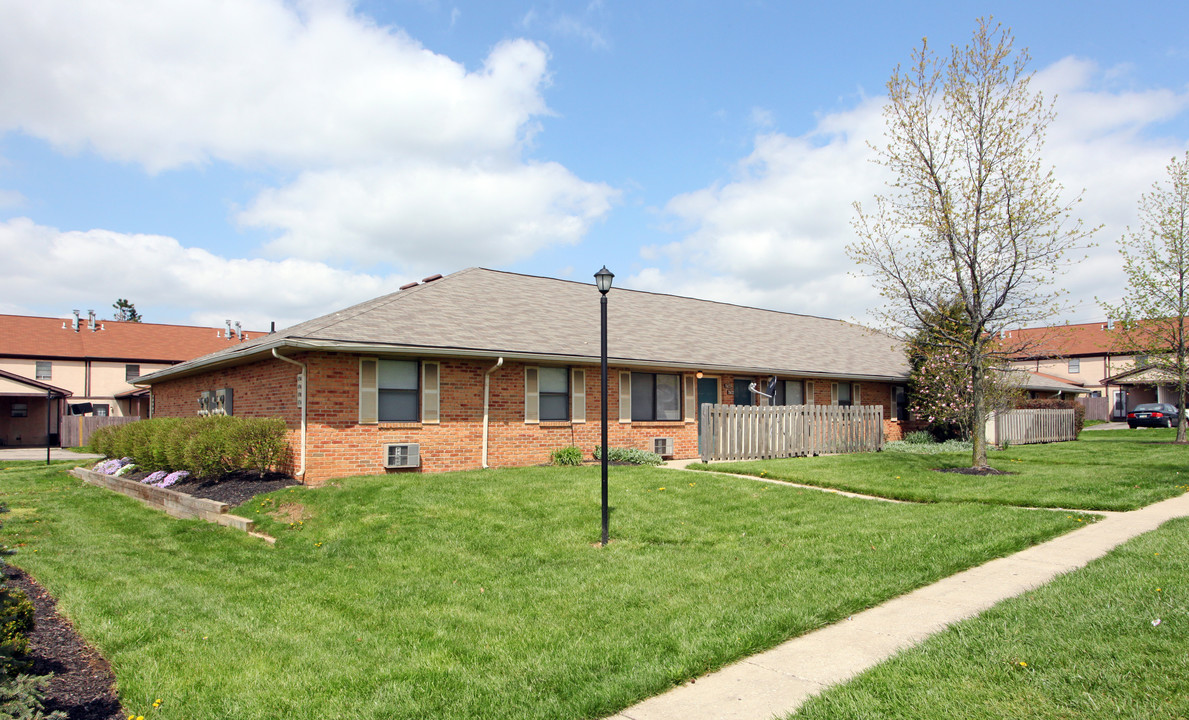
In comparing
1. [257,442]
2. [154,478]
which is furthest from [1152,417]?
[154,478]

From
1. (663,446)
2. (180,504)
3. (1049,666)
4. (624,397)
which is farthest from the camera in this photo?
(663,446)

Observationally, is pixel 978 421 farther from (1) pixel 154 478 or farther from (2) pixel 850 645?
(1) pixel 154 478

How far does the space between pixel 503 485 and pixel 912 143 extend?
432 inches

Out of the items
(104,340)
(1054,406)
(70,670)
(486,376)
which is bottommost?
(70,670)

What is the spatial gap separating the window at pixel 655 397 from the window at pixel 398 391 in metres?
5.76

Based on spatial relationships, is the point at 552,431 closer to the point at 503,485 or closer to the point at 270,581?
the point at 503,485

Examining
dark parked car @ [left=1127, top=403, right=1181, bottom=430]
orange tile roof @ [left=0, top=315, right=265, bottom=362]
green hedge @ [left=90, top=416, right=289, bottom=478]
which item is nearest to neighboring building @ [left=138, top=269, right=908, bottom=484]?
green hedge @ [left=90, top=416, right=289, bottom=478]

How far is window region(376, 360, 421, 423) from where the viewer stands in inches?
567

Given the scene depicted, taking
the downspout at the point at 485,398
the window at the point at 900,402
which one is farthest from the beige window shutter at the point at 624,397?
the window at the point at 900,402

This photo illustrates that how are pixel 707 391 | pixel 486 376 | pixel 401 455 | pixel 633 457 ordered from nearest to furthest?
pixel 401 455 < pixel 486 376 < pixel 633 457 < pixel 707 391

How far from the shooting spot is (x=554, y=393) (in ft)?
55.1

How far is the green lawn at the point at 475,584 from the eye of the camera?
189 inches

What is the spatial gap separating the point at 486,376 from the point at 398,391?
1.91 metres

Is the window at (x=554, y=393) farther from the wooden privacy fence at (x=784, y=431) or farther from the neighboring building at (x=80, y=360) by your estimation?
the neighboring building at (x=80, y=360)
